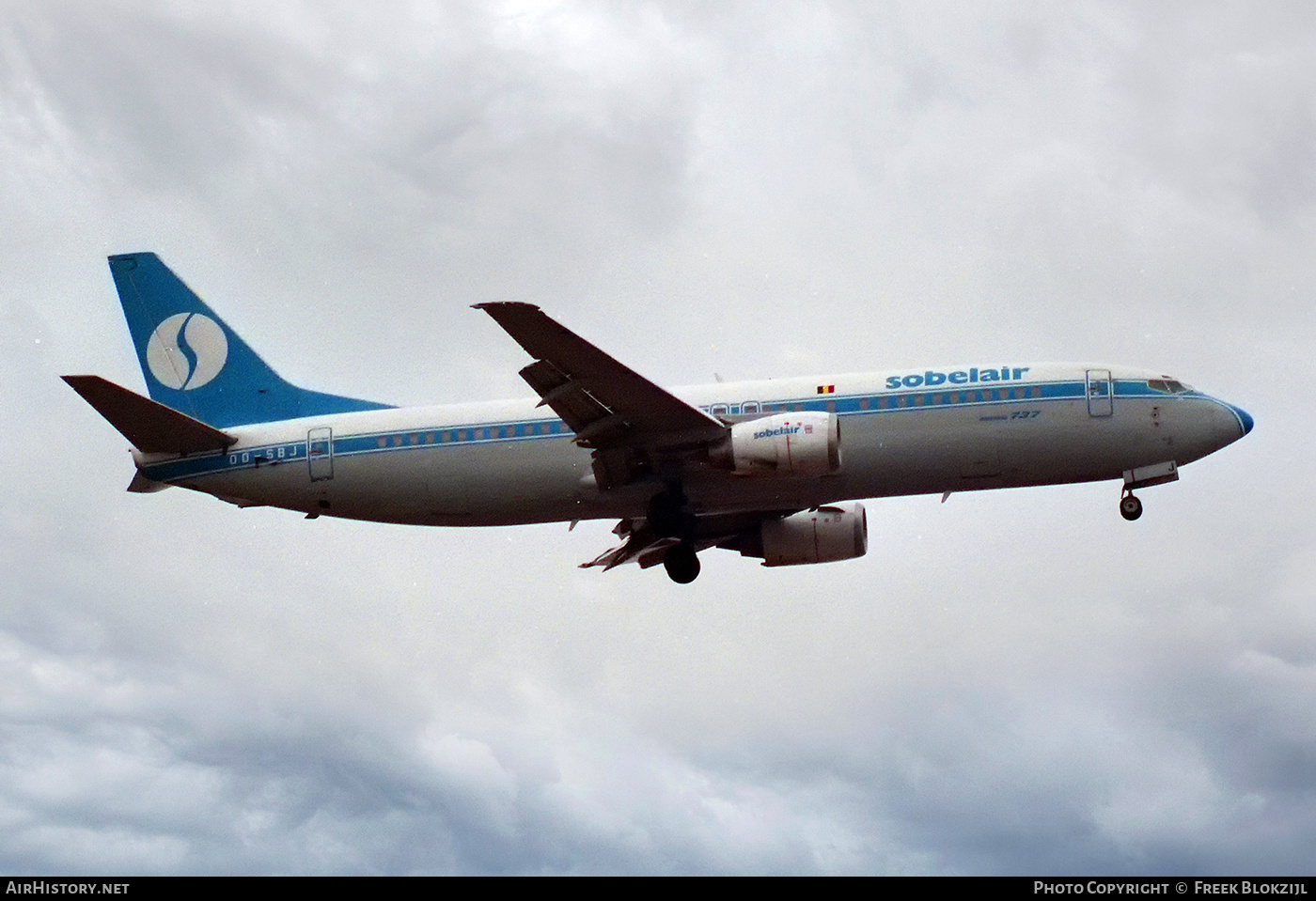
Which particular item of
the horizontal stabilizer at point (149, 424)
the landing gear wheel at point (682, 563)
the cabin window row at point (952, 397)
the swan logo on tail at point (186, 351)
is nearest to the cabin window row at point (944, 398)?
the cabin window row at point (952, 397)

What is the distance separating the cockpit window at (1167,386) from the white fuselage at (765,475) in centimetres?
7

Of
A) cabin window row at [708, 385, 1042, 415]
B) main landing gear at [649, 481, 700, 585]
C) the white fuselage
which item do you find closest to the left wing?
main landing gear at [649, 481, 700, 585]

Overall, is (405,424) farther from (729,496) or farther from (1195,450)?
(1195,450)

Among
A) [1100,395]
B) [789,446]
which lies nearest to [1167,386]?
[1100,395]

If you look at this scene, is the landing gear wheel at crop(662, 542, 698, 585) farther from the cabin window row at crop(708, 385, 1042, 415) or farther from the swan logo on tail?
the swan logo on tail

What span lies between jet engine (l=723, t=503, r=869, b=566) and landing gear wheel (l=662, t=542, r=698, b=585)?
3.07 m

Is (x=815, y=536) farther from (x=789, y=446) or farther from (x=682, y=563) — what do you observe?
(x=789, y=446)

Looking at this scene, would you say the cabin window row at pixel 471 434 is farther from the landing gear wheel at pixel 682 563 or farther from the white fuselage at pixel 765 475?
the landing gear wheel at pixel 682 563

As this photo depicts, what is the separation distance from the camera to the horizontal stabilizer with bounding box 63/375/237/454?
124 feet

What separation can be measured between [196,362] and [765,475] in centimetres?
1713

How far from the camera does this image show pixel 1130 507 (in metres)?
38.4

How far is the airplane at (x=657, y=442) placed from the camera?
3734cm
